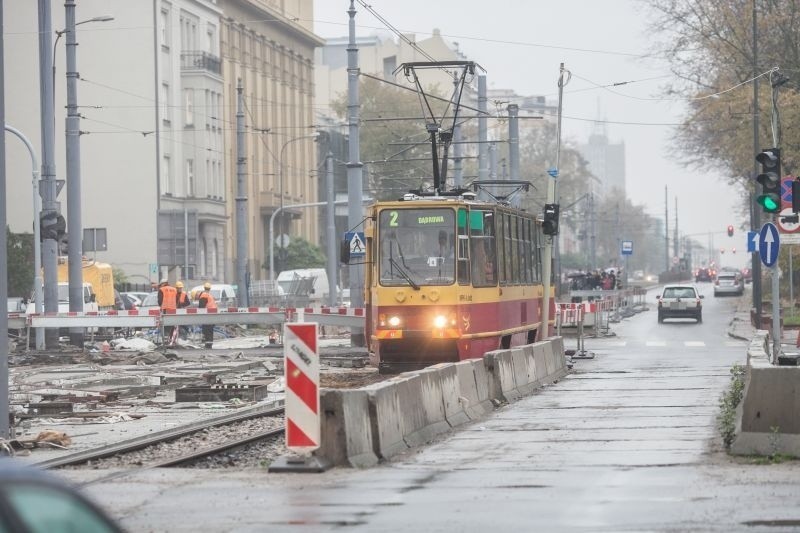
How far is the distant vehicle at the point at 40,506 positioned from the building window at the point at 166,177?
246ft

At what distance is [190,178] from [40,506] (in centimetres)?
7917

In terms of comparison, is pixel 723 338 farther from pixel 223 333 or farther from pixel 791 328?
pixel 223 333

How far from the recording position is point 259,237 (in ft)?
311

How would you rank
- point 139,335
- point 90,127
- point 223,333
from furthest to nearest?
point 90,127 < point 223,333 < point 139,335

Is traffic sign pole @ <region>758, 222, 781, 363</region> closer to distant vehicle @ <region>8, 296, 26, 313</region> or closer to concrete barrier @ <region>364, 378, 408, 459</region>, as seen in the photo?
concrete barrier @ <region>364, 378, 408, 459</region>

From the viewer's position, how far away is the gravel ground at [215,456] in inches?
623

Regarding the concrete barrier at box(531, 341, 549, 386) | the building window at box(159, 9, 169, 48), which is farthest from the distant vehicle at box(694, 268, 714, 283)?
the concrete barrier at box(531, 341, 549, 386)

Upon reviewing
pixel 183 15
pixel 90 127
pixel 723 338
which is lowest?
pixel 723 338

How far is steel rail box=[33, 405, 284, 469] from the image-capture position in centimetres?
1586

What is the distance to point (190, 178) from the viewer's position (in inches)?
3280

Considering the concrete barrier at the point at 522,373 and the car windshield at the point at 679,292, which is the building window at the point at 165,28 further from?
the concrete barrier at the point at 522,373

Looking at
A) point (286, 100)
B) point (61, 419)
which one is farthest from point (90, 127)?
point (61, 419)

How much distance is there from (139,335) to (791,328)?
1943cm

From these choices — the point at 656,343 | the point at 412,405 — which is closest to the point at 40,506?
the point at 412,405
